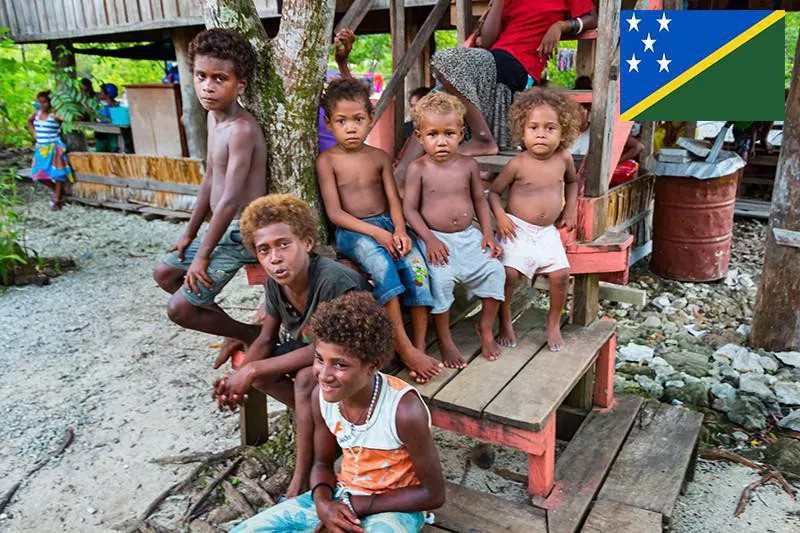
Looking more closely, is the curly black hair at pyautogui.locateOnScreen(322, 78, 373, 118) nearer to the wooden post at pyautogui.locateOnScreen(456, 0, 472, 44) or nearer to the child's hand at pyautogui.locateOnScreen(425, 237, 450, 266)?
the child's hand at pyautogui.locateOnScreen(425, 237, 450, 266)

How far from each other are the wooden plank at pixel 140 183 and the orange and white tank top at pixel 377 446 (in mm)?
7541

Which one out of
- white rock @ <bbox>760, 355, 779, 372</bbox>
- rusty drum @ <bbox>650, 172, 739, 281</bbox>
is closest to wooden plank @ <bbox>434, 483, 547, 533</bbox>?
white rock @ <bbox>760, 355, 779, 372</bbox>

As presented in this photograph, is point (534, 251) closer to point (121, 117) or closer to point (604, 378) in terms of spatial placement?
point (604, 378)

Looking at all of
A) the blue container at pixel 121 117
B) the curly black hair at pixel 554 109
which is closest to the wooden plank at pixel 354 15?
the curly black hair at pixel 554 109

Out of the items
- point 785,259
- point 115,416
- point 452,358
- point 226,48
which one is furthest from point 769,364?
point 115,416

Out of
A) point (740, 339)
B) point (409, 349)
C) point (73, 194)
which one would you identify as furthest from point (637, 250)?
point (73, 194)

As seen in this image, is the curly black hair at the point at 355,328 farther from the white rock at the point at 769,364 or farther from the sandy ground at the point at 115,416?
the white rock at the point at 769,364

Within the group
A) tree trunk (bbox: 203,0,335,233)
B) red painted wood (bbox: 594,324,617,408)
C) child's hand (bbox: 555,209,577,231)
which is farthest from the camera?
red painted wood (bbox: 594,324,617,408)

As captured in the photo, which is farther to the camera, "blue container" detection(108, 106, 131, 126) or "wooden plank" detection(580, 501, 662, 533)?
"blue container" detection(108, 106, 131, 126)

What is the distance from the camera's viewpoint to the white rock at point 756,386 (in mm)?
4234

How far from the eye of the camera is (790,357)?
479cm

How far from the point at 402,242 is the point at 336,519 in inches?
47.8

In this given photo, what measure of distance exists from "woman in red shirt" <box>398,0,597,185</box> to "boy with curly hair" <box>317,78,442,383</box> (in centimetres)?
86

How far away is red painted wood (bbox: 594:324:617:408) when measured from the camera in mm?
3570
